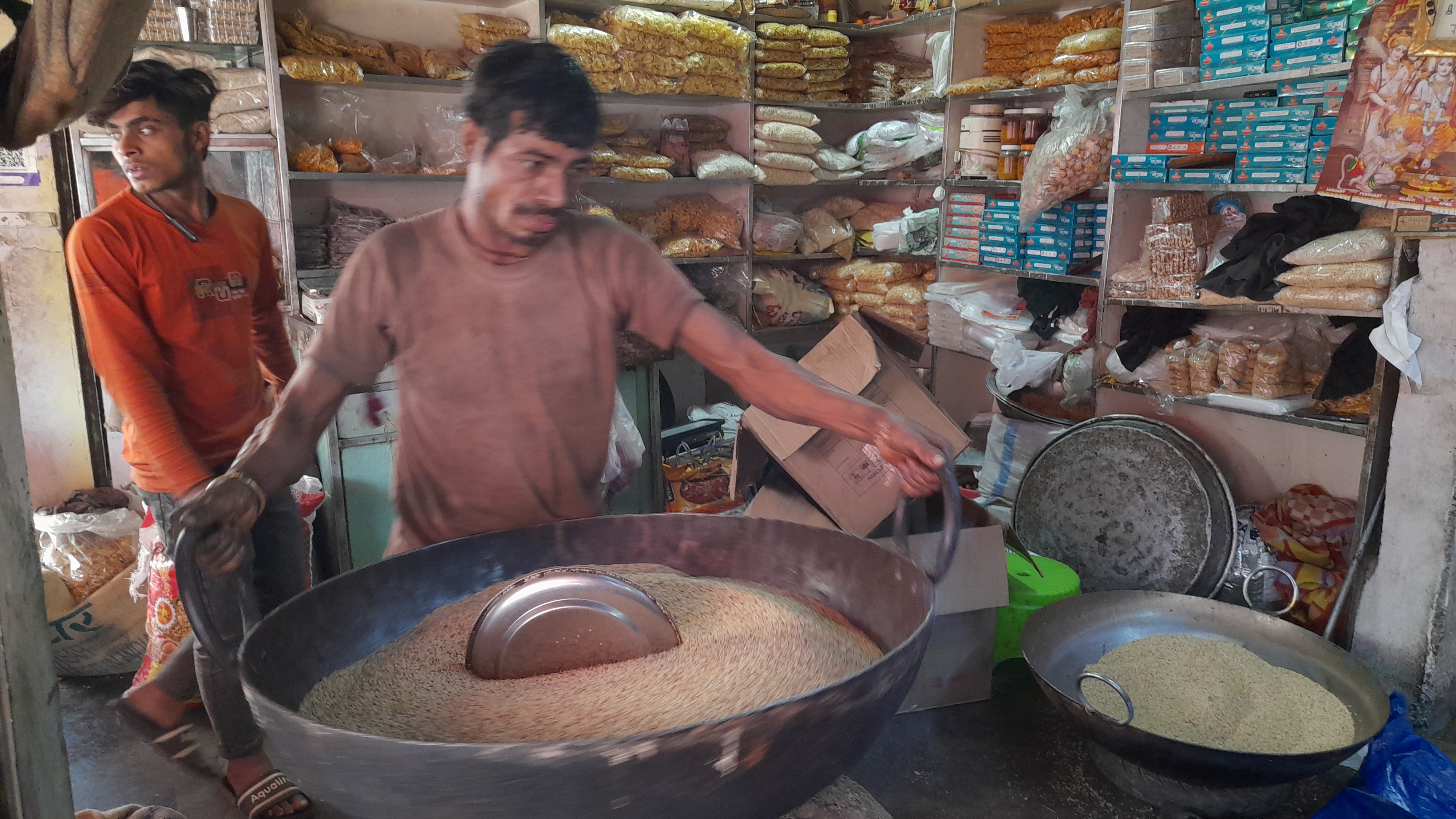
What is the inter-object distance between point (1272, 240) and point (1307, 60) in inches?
19.7

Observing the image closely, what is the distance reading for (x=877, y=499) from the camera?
2340 millimetres

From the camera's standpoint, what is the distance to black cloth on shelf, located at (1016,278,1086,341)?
11.7 feet

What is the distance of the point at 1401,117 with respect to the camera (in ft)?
7.41

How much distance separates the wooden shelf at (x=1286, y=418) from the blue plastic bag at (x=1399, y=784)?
2.78 ft

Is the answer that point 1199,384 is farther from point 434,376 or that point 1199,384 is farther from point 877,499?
point 434,376

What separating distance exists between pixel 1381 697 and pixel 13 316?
13.5 ft

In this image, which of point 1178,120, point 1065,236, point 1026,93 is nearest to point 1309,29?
point 1178,120

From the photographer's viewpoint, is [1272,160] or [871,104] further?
[871,104]

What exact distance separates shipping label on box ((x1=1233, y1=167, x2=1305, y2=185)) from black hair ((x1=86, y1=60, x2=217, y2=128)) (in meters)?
2.79

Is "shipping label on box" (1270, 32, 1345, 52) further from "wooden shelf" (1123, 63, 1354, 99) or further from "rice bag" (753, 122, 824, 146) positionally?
"rice bag" (753, 122, 824, 146)

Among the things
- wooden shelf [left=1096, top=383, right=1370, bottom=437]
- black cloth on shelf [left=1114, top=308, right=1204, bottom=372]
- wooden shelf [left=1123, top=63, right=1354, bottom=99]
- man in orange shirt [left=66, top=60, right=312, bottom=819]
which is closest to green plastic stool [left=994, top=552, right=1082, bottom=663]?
wooden shelf [left=1096, top=383, right=1370, bottom=437]

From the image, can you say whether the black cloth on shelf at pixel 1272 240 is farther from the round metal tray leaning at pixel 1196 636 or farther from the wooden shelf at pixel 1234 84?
the round metal tray leaning at pixel 1196 636

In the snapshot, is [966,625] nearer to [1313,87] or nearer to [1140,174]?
[1140,174]

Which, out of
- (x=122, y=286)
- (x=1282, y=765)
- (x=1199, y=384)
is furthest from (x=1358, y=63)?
(x=122, y=286)
